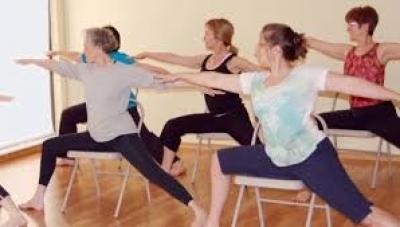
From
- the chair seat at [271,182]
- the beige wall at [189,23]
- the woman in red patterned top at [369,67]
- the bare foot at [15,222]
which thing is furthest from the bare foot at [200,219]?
the beige wall at [189,23]

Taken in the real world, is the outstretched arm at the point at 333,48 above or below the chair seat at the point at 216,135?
above

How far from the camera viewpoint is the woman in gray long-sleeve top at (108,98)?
165 inches

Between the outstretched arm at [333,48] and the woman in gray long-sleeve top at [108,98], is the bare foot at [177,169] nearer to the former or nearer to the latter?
the woman in gray long-sleeve top at [108,98]

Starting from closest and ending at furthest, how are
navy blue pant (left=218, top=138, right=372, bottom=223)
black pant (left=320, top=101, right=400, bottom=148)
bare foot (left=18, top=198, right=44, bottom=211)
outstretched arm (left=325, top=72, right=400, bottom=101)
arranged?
outstretched arm (left=325, top=72, right=400, bottom=101), navy blue pant (left=218, top=138, right=372, bottom=223), bare foot (left=18, top=198, right=44, bottom=211), black pant (left=320, top=101, right=400, bottom=148)

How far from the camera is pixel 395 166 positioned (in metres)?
5.87

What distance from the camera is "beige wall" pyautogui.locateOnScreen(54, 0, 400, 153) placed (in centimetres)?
607

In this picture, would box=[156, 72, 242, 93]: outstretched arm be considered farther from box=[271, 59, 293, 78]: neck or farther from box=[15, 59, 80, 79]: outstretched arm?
box=[15, 59, 80, 79]: outstretched arm

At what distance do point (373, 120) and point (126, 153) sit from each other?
6.26ft

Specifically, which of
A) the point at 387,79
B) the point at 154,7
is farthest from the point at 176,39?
the point at 387,79

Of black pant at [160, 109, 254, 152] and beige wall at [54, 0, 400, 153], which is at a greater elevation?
beige wall at [54, 0, 400, 153]

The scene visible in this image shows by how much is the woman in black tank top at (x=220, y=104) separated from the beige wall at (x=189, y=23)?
4.31 feet

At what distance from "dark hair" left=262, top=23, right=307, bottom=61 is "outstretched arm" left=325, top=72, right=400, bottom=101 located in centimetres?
24

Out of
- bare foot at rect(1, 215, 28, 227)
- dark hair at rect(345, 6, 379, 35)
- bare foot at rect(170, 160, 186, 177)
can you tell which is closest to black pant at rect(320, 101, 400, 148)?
dark hair at rect(345, 6, 379, 35)

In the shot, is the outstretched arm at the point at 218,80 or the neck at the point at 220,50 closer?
the outstretched arm at the point at 218,80
